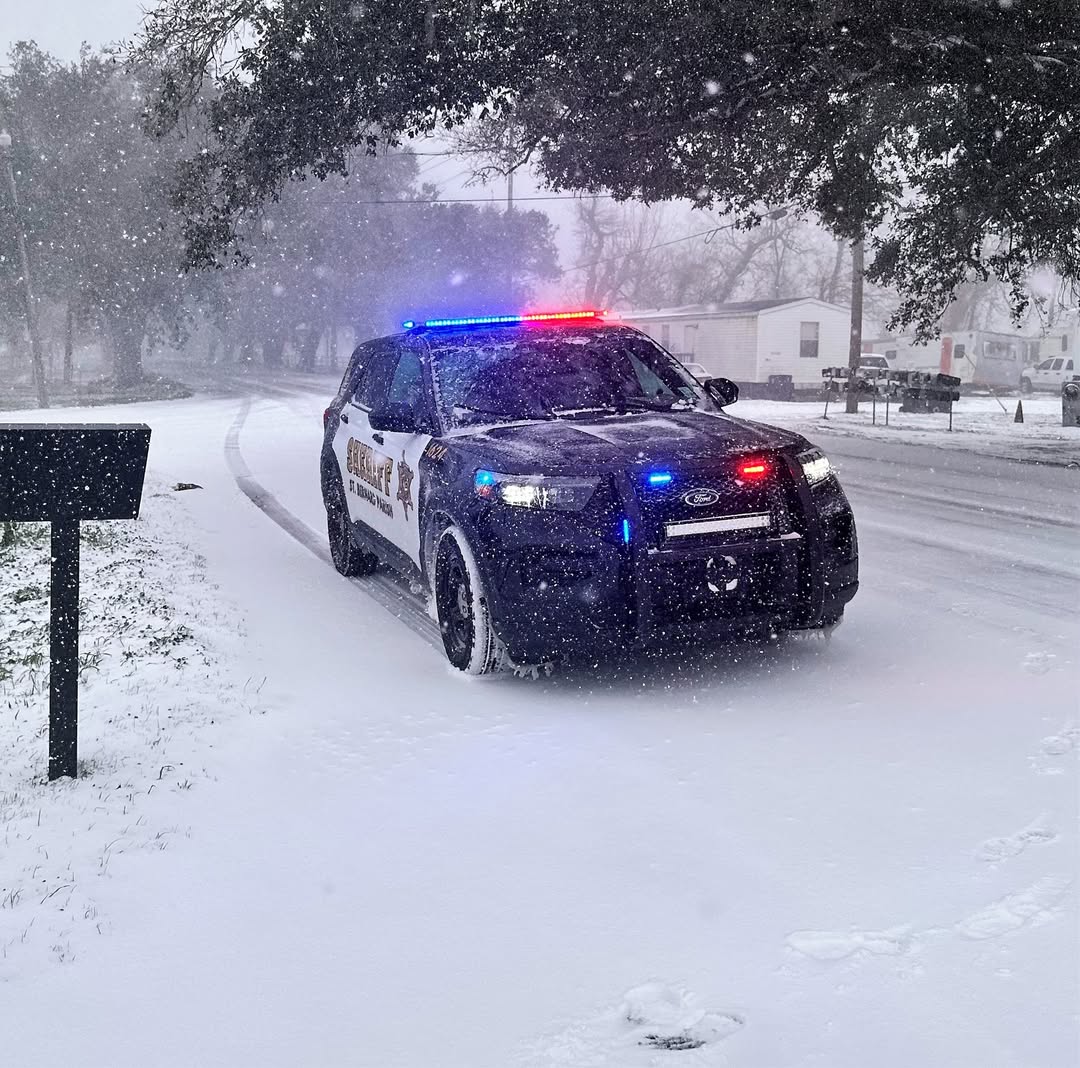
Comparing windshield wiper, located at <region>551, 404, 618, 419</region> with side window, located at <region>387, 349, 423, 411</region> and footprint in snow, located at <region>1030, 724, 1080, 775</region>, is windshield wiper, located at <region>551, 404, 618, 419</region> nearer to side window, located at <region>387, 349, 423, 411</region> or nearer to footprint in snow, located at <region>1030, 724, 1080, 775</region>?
side window, located at <region>387, 349, 423, 411</region>

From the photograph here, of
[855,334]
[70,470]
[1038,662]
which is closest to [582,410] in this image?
[1038,662]

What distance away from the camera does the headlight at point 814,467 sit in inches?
232

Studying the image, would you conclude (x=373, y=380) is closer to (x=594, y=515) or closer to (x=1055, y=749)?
(x=594, y=515)

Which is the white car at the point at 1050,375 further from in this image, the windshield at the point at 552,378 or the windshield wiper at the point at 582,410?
the windshield wiper at the point at 582,410

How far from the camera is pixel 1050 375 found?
6053 centimetres

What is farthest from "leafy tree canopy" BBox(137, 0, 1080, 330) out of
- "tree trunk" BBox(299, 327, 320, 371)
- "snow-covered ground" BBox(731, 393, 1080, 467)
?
"tree trunk" BBox(299, 327, 320, 371)

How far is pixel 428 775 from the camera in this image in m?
4.77

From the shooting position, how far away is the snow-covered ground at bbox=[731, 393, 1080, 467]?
68.0 ft

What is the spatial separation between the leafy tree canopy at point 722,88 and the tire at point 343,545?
25.9 feet

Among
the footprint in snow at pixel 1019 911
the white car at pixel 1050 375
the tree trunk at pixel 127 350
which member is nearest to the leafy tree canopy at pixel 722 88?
the footprint in snow at pixel 1019 911

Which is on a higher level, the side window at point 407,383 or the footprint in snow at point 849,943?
the side window at point 407,383

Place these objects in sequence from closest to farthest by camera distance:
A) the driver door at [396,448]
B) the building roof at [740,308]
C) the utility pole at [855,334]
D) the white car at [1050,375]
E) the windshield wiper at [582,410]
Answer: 1. the windshield wiper at [582,410]
2. the driver door at [396,448]
3. the utility pole at [855,334]
4. the building roof at [740,308]
5. the white car at [1050,375]

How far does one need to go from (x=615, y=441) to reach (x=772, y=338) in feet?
173

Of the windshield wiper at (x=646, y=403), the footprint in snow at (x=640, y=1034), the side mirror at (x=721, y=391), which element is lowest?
the footprint in snow at (x=640, y=1034)
